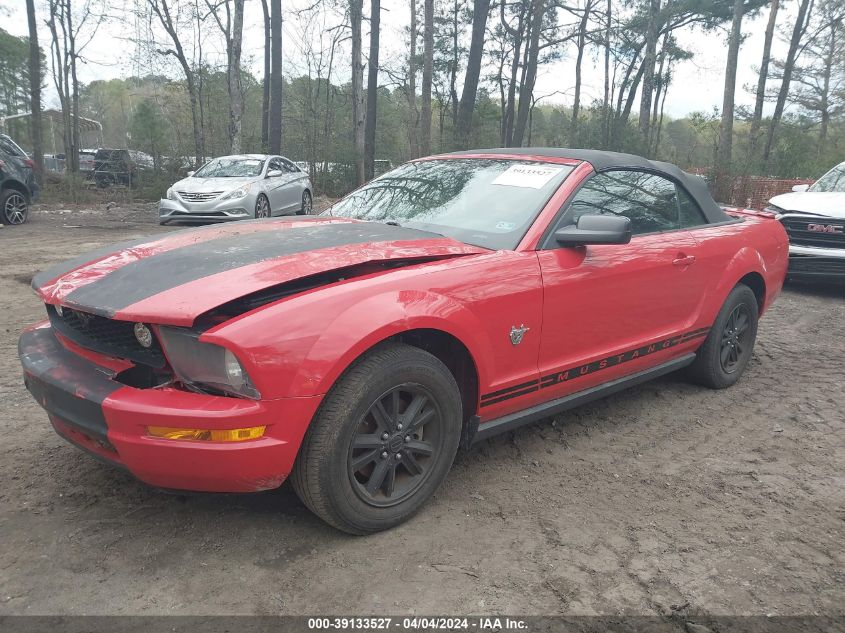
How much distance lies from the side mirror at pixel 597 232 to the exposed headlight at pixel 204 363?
166 centimetres

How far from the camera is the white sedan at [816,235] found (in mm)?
7547

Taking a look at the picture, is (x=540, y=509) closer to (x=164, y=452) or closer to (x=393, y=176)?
(x=164, y=452)

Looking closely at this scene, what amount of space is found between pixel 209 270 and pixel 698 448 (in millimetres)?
2700

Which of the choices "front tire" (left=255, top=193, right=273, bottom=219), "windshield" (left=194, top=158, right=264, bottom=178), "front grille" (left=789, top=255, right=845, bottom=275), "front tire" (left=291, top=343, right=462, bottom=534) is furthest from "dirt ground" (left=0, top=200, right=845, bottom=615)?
"windshield" (left=194, top=158, right=264, bottom=178)

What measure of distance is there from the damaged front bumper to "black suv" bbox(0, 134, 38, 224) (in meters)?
11.3

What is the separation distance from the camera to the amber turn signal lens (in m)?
Result: 2.11

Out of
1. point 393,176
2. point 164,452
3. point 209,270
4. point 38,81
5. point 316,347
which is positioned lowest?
point 164,452

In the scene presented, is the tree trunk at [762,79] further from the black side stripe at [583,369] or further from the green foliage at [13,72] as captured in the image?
the green foliage at [13,72]

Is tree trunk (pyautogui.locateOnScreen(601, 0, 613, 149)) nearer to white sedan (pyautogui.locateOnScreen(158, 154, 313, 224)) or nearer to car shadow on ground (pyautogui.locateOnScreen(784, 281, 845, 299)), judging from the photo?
white sedan (pyautogui.locateOnScreen(158, 154, 313, 224))

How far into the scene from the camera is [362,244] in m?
2.82

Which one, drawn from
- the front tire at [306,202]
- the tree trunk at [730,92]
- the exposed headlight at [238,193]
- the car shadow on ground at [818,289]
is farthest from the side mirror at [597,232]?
the tree trunk at [730,92]

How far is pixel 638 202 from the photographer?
3.73 metres

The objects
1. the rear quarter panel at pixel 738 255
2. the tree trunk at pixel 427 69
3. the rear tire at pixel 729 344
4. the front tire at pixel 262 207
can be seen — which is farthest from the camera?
the tree trunk at pixel 427 69

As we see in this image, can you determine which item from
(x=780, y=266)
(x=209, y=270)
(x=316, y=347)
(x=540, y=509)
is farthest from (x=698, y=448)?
(x=209, y=270)
